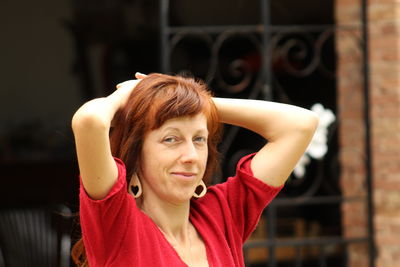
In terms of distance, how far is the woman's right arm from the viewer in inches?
66.3

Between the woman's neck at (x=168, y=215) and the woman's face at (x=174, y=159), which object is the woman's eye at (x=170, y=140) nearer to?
the woman's face at (x=174, y=159)

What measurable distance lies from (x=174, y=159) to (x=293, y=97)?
279cm

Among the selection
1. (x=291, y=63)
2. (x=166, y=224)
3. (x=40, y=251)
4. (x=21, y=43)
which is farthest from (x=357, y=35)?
(x=166, y=224)

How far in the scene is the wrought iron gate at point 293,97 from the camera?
4.29 m

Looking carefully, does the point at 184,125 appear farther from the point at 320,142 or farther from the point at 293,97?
the point at 293,97

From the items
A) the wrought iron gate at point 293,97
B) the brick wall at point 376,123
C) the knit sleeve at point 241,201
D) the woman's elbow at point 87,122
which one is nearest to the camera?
the woman's elbow at point 87,122

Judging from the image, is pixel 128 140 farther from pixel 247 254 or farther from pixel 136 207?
pixel 247 254

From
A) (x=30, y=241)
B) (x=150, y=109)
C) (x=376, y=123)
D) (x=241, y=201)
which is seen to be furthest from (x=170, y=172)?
(x=376, y=123)

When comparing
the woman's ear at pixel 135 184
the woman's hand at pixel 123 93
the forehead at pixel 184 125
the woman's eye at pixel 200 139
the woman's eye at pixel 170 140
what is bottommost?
the woman's ear at pixel 135 184

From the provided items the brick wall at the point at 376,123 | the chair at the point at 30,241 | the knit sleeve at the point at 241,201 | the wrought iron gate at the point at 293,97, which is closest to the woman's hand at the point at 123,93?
the knit sleeve at the point at 241,201

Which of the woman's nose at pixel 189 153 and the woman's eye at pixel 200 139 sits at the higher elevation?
the woman's eye at pixel 200 139

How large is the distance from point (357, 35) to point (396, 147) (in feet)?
1.97

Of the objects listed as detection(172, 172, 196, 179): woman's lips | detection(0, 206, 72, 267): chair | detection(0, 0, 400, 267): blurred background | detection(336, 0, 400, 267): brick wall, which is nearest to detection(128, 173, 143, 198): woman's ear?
detection(172, 172, 196, 179): woman's lips

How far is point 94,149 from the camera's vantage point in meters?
1.69
